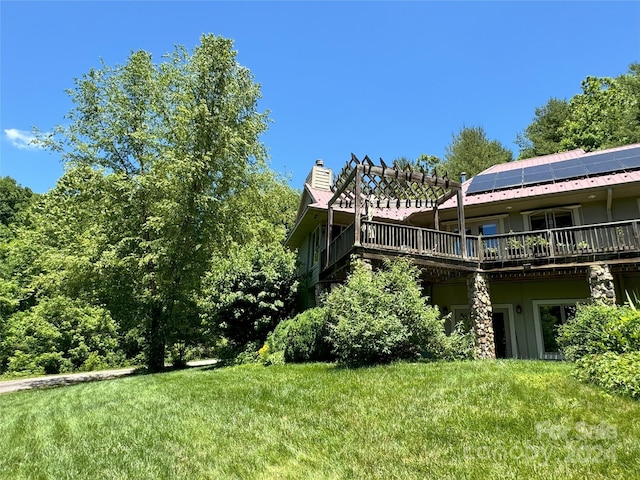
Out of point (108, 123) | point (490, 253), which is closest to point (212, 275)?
point (108, 123)

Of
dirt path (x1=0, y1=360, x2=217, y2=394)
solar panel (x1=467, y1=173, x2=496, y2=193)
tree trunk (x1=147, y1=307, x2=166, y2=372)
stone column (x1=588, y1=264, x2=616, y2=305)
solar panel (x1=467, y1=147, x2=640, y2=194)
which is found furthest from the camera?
tree trunk (x1=147, y1=307, x2=166, y2=372)

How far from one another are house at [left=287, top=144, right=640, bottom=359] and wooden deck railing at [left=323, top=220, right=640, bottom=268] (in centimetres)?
3

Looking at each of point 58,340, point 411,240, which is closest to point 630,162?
point 411,240

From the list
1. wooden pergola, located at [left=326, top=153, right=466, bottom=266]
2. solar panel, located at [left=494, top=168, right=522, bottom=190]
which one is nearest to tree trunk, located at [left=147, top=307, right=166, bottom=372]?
wooden pergola, located at [left=326, top=153, right=466, bottom=266]

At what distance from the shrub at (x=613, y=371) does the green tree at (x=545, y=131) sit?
31.6m

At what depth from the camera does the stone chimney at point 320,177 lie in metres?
20.4

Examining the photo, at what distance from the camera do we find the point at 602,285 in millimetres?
11820

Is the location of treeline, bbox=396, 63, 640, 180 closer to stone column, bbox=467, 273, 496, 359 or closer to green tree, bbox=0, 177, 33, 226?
stone column, bbox=467, 273, 496, 359

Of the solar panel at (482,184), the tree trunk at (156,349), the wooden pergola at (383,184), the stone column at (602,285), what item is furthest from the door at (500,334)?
the tree trunk at (156,349)

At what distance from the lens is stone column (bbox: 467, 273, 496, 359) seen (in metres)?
12.6

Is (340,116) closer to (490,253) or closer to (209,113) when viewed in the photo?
(209,113)

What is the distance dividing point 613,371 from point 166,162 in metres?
15.6

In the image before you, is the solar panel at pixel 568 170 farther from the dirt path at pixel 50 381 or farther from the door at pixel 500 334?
the dirt path at pixel 50 381

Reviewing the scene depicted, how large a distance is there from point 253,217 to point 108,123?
7.70 m
